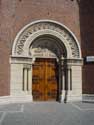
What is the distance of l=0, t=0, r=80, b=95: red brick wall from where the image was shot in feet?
51.8

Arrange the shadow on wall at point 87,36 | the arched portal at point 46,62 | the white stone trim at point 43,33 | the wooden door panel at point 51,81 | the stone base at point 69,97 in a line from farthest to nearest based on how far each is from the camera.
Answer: the wooden door panel at point 51,81 → the shadow on wall at point 87,36 → the stone base at point 69,97 → the white stone trim at point 43,33 → the arched portal at point 46,62

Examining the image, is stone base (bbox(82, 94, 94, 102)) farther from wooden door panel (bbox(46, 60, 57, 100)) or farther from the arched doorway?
wooden door panel (bbox(46, 60, 57, 100))

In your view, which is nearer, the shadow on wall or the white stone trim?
the white stone trim

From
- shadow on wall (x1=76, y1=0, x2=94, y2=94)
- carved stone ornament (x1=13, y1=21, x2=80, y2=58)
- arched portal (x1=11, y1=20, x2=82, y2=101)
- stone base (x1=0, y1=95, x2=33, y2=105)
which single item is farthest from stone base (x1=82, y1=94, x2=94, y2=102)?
stone base (x1=0, y1=95, x2=33, y2=105)

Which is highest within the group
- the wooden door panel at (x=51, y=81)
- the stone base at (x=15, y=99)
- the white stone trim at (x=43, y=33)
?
the white stone trim at (x=43, y=33)

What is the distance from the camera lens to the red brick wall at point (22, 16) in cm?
1579

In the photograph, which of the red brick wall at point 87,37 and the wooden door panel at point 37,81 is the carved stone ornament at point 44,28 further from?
the wooden door panel at point 37,81

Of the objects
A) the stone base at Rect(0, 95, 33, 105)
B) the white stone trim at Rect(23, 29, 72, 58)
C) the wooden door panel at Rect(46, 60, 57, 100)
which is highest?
the white stone trim at Rect(23, 29, 72, 58)

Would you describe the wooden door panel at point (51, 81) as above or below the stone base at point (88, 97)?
above

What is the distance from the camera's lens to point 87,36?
1714 cm

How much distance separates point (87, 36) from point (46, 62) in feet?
8.20

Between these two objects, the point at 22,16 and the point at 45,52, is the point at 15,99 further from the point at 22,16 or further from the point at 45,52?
the point at 22,16

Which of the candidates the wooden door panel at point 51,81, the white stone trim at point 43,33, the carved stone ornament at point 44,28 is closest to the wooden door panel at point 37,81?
the wooden door panel at point 51,81

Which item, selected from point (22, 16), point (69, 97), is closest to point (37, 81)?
point (69, 97)
